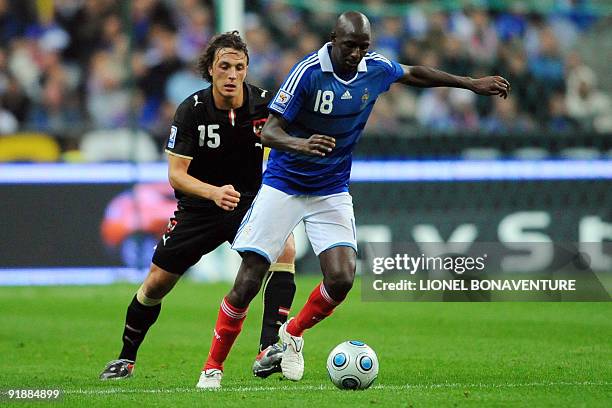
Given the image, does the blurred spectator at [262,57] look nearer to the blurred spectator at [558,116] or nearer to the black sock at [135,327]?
the blurred spectator at [558,116]

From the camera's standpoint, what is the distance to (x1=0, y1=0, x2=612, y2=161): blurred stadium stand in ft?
50.7

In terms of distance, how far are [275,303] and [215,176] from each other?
2.96 feet

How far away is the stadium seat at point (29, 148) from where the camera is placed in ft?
48.6

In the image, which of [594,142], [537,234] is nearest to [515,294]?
[537,234]

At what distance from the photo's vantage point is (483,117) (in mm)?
16516

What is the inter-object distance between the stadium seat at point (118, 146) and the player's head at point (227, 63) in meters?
7.17

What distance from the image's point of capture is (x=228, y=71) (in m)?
7.95

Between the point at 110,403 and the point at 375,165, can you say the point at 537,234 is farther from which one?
the point at 110,403

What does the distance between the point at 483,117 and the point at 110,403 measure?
34.3 ft

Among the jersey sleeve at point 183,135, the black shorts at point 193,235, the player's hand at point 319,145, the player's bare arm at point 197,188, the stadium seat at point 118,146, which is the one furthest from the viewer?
the stadium seat at point 118,146

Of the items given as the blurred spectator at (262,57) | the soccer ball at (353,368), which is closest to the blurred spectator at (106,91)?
the blurred spectator at (262,57)

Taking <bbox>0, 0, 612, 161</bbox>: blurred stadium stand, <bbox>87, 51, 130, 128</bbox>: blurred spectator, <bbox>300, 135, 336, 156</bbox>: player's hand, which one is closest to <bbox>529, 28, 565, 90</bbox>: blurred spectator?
<bbox>0, 0, 612, 161</bbox>: blurred stadium stand

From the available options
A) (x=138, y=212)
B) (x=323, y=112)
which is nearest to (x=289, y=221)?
(x=323, y=112)

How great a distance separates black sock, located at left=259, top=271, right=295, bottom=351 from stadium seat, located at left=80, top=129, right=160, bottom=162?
23.0 ft
